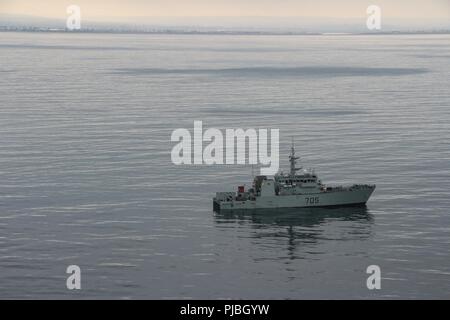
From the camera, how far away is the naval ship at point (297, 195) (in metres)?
129

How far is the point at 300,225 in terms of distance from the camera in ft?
390

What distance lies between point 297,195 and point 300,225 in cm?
1133

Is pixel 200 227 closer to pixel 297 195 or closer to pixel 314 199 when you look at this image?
pixel 297 195

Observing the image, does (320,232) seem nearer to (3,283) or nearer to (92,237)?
(92,237)

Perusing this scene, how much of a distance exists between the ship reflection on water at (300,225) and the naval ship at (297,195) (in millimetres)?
1119

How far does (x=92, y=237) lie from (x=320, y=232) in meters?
28.7

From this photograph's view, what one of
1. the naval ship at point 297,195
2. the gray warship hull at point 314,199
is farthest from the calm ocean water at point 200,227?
the naval ship at point 297,195

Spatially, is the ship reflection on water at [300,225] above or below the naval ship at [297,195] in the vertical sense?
below

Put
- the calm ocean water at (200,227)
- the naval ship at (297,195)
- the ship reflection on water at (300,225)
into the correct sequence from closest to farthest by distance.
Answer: the calm ocean water at (200,227) < the ship reflection on water at (300,225) < the naval ship at (297,195)

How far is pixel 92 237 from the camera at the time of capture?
10875 centimetres

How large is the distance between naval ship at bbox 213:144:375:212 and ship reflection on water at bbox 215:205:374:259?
3.67ft

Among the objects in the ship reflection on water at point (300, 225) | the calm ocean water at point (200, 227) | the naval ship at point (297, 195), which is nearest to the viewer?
the calm ocean water at point (200, 227)

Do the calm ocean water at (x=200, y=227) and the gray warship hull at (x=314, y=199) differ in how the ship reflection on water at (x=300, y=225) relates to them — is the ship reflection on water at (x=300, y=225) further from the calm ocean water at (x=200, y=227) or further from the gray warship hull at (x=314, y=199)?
the gray warship hull at (x=314, y=199)

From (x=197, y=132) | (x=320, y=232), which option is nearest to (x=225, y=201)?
(x=320, y=232)
